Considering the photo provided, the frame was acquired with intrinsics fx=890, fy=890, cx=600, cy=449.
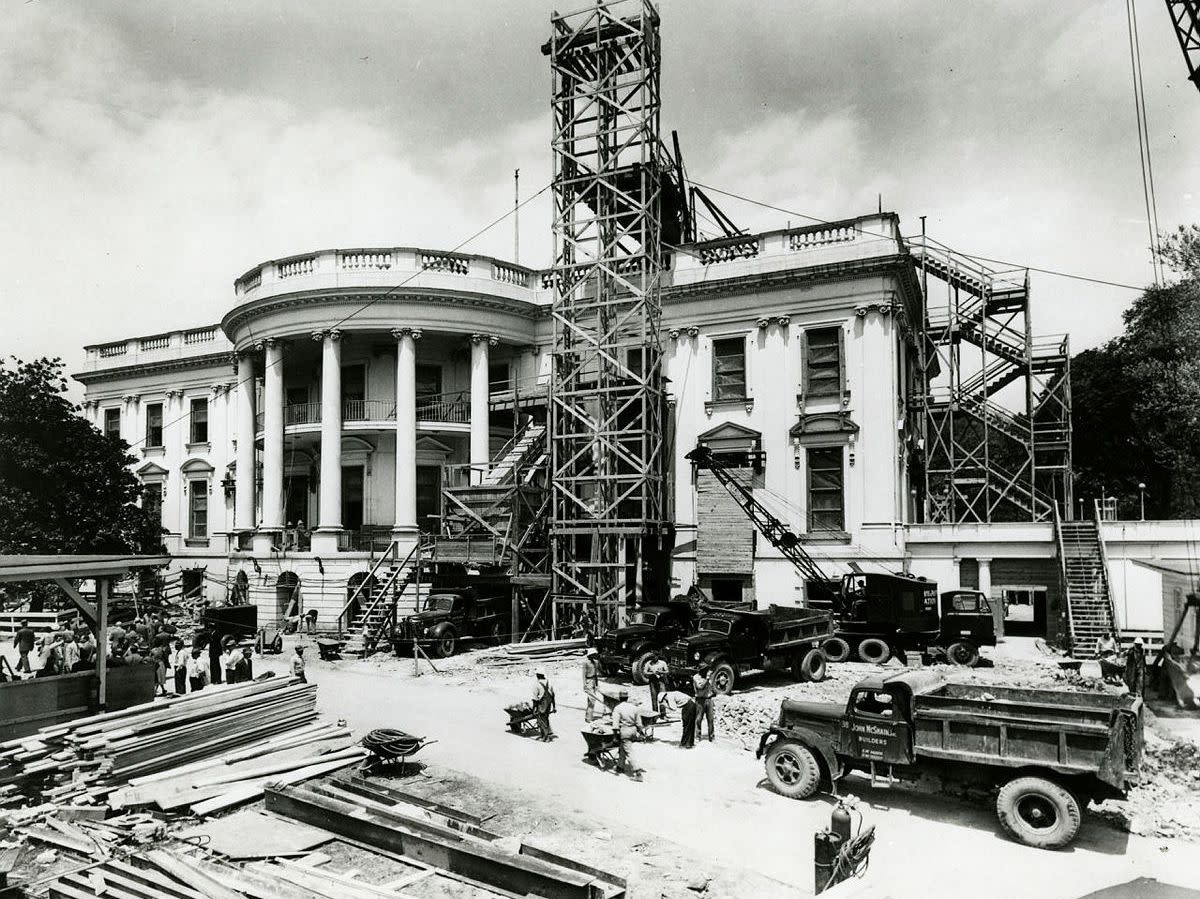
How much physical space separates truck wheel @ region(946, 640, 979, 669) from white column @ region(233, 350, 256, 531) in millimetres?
26430

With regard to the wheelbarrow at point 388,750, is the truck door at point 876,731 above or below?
above

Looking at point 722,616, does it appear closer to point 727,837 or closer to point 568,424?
point 727,837

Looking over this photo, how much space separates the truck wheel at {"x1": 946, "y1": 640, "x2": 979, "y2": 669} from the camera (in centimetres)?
2159

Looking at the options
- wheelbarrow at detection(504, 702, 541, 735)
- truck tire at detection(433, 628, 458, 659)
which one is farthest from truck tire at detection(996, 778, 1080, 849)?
truck tire at detection(433, 628, 458, 659)

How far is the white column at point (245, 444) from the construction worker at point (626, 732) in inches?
1034

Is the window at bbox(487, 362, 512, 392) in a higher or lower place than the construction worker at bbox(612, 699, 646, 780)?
higher

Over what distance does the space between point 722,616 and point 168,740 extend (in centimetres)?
1081

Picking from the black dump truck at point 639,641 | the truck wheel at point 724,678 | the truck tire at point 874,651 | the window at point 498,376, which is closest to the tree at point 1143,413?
the truck tire at point 874,651

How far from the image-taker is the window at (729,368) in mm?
30438

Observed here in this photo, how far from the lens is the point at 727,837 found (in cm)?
1036

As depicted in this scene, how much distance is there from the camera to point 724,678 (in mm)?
18438

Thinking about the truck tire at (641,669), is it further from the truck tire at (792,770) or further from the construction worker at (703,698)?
the truck tire at (792,770)

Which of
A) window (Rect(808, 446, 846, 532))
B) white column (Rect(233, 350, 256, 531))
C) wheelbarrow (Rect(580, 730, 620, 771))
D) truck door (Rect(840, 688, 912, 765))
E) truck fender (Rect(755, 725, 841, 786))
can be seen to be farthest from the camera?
white column (Rect(233, 350, 256, 531))

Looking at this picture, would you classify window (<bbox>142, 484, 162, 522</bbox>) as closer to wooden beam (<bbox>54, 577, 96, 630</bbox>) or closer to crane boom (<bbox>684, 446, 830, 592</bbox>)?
crane boom (<bbox>684, 446, 830, 592</bbox>)
